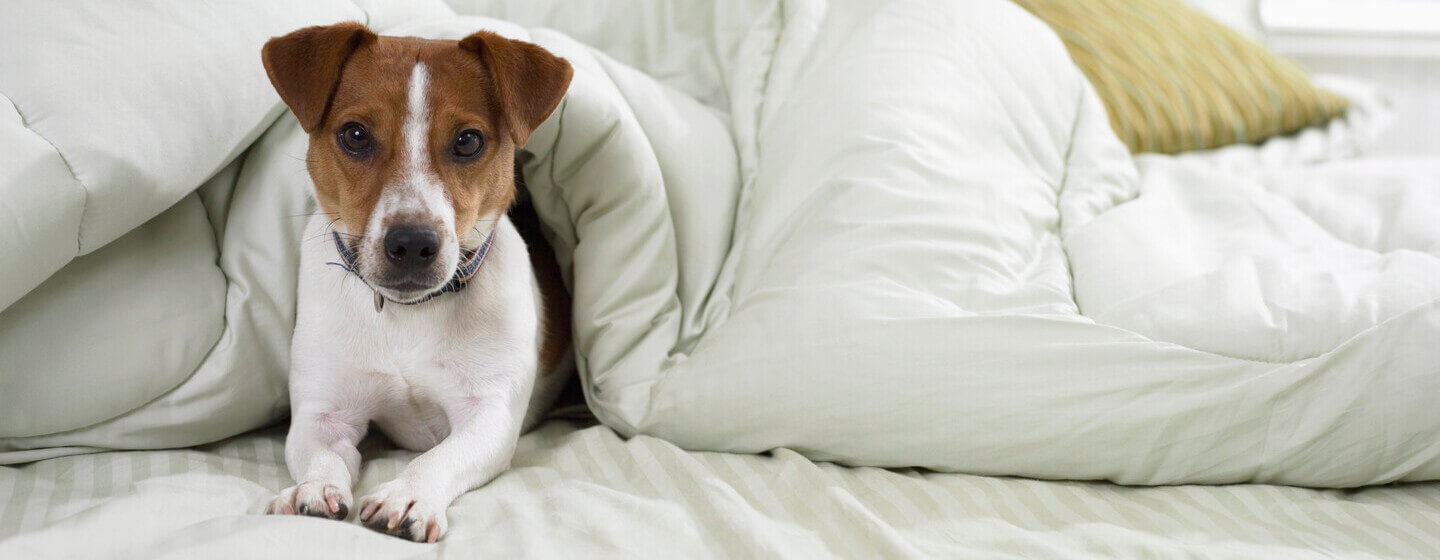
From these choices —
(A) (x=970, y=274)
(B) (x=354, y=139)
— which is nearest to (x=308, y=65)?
(B) (x=354, y=139)

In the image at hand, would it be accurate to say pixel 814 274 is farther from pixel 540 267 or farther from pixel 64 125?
pixel 64 125

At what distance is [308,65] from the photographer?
4.19 ft

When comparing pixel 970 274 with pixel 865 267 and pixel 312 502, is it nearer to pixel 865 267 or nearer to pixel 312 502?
pixel 865 267

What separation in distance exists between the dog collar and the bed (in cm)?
15

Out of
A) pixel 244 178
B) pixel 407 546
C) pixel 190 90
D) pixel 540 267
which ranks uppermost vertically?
pixel 190 90

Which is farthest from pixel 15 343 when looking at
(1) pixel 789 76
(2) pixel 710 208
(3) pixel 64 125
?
(1) pixel 789 76

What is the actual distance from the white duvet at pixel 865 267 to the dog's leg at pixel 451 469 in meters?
0.18

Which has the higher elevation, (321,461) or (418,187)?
(418,187)

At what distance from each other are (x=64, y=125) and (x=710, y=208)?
90 cm

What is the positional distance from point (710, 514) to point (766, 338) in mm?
308

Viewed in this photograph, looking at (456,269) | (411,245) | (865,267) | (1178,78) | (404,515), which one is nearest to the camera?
(404,515)

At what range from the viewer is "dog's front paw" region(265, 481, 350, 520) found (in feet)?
3.72

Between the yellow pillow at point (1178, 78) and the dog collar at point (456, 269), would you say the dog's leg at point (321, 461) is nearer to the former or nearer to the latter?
the dog collar at point (456, 269)

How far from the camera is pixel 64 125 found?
120 cm
